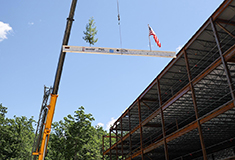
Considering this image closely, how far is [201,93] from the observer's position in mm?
24656

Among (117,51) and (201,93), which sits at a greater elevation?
(117,51)

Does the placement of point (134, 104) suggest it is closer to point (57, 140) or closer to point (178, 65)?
point (178, 65)

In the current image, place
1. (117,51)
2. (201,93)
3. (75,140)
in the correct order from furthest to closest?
(75,140) → (201,93) → (117,51)

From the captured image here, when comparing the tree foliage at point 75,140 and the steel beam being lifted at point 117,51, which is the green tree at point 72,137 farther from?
the steel beam being lifted at point 117,51

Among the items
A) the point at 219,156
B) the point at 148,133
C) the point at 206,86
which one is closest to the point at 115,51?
the point at 206,86

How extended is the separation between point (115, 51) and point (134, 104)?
47.2ft

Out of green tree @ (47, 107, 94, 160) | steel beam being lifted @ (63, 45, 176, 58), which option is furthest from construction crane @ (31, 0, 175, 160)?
green tree @ (47, 107, 94, 160)

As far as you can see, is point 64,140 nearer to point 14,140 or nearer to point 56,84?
Result: point 14,140

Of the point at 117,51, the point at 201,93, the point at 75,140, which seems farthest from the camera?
the point at 75,140

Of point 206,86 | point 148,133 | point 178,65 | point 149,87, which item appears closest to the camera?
point 206,86

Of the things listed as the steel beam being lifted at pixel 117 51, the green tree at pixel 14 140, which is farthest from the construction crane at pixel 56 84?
the green tree at pixel 14 140

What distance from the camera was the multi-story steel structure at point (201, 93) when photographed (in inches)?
714

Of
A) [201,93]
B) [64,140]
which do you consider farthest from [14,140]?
[201,93]

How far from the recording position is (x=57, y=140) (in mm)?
54562
